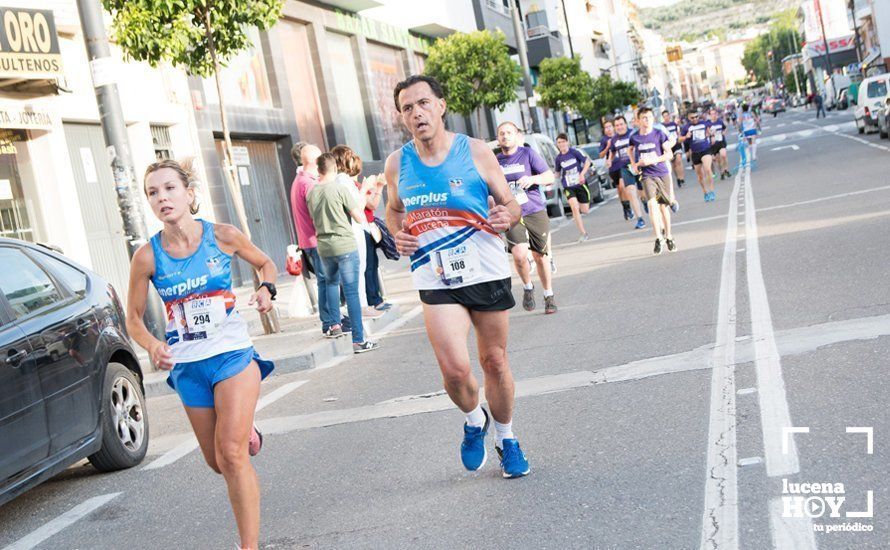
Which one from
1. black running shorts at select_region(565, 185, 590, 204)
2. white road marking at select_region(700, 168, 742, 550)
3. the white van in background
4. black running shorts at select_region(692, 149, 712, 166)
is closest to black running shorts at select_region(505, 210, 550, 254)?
white road marking at select_region(700, 168, 742, 550)

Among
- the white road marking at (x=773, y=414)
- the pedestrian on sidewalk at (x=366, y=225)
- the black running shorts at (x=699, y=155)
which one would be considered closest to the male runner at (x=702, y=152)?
the black running shorts at (x=699, y=155)

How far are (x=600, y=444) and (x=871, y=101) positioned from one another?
33.4m

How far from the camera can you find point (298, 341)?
39.5ft

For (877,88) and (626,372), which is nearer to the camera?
(626,372)

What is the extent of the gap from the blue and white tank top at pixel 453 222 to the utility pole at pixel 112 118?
6.46m

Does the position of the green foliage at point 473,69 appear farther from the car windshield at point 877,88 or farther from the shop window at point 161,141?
the car windshield at point 877,88

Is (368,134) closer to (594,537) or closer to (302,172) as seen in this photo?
(302,172)

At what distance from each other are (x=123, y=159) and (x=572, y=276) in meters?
5.51

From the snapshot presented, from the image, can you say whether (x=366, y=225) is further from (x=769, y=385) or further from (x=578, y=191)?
(x=578, y=191)

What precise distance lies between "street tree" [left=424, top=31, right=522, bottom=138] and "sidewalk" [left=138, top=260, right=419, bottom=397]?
14901 mm

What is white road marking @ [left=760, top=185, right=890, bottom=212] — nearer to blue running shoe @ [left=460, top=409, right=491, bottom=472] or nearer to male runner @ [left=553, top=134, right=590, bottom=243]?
male runner @ [left=553, top=134, right=590, bottom=243]

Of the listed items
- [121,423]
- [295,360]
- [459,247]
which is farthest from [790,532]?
[295,360]

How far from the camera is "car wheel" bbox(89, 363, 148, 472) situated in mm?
6898

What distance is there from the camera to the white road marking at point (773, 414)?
4.11 metres
